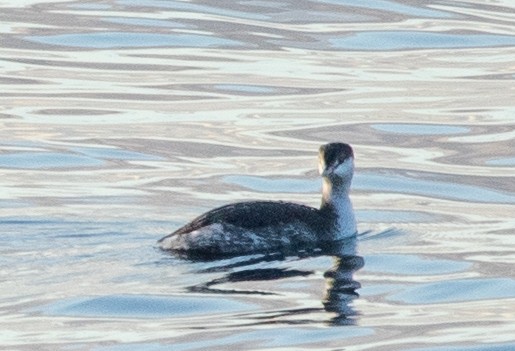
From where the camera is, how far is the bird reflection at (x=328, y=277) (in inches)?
422

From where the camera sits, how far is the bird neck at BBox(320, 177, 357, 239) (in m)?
13.4

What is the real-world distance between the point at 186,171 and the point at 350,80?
16.7 ft

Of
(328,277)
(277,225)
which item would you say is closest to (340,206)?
(277,225)

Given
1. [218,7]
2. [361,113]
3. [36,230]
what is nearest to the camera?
[36,230]

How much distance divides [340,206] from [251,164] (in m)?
2.84

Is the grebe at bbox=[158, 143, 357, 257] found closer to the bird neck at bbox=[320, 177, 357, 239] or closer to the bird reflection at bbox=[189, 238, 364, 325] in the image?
the bird neck at bbox=[320, 177, 357, 239]

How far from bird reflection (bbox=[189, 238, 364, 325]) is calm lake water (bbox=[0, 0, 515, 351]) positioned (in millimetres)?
26

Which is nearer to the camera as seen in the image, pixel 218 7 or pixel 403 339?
pixel 403 339

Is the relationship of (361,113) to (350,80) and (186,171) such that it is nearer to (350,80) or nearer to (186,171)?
(350,80)

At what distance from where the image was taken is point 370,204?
48.6 feet

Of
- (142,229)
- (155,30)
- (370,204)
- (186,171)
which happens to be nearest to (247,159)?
(186,171)

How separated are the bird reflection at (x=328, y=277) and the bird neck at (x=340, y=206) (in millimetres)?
93

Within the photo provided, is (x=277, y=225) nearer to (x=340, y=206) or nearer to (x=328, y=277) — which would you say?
(x=340, y=206)

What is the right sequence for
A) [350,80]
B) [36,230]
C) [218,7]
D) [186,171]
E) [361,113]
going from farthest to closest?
[218,7] < [350,80] < [361,113] < [186,171] < [36,230]
